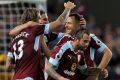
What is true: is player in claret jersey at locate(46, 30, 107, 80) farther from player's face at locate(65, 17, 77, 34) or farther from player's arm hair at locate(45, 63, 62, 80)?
player's face at locate(65, 17, 77, 34)

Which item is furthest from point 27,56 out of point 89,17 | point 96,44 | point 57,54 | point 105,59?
point 89,17

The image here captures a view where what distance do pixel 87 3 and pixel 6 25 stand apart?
5.71m

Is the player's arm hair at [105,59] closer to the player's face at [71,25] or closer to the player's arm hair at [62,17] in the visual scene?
the player's face at [71,25]

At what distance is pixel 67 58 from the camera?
8062 mm

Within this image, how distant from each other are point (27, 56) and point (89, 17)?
30.1 ft

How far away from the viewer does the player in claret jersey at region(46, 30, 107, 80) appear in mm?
7945

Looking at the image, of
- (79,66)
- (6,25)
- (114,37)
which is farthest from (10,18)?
(79,66)

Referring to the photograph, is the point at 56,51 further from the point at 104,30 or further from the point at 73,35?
the point at 104,30

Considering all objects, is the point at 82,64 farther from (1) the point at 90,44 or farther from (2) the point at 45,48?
(2) the point at 45,48

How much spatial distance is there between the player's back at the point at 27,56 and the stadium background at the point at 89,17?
38.6 inches

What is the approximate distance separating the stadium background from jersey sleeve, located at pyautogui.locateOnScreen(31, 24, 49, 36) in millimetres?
835

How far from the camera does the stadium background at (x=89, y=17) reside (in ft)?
41.3

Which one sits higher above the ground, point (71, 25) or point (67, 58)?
point (71, 25)

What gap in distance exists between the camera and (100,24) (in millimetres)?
18641
